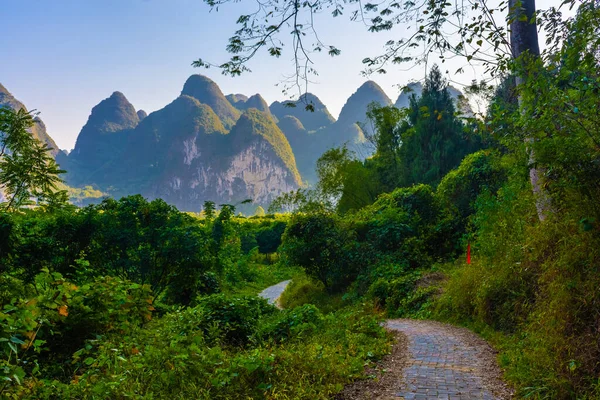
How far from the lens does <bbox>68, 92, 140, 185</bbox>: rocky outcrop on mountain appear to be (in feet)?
609

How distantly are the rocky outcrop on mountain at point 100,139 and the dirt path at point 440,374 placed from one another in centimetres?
20301

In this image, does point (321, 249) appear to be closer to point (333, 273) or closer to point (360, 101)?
point (333, 273)

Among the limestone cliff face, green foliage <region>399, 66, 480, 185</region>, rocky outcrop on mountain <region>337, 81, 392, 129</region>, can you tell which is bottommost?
green foliage <region>399, 66, 480, 185</region>

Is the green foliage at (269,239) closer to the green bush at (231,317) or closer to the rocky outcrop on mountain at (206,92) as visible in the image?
the green bush at (231,317)

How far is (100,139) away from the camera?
190000 mm

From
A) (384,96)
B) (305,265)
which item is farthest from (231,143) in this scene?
(305,265)

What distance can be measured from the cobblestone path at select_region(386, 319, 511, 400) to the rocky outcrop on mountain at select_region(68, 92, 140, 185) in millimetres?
202776

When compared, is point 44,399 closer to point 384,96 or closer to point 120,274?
point 120,274

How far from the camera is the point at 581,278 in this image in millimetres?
3977

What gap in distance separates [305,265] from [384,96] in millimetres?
147982

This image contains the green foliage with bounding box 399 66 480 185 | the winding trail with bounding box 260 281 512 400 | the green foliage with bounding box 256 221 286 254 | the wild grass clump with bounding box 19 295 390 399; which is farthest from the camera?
the green foliage with bounding box 256 221 286 254

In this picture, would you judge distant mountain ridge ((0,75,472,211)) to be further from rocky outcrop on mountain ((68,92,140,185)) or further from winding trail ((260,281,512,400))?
winding trail ((260,281,512,400))

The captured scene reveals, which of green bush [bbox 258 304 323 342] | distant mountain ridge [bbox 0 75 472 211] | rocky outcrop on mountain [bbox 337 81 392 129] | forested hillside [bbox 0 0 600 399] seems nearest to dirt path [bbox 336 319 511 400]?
forested hillside [bbox 0 0 600 399]

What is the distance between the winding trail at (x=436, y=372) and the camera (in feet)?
13.1
